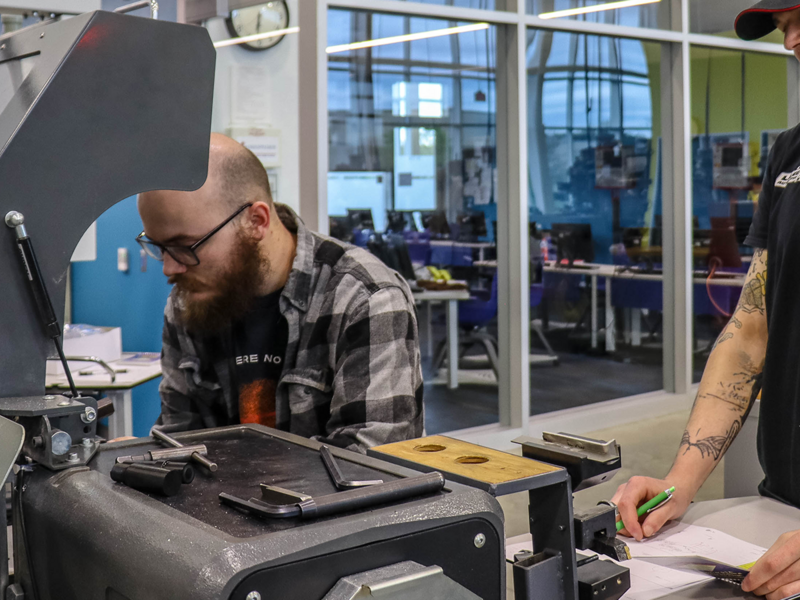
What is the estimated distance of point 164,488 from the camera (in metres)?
0.70

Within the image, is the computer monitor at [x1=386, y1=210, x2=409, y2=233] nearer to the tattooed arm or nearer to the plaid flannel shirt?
the plaid flannel shirt

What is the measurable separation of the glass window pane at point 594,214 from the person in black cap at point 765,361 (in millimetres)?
3684

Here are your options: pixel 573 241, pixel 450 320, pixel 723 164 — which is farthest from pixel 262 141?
pixel 723 164

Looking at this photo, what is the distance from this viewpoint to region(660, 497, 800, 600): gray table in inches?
47.5

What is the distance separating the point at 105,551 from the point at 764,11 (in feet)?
3.75

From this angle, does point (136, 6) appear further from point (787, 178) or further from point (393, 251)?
point (393, 251)

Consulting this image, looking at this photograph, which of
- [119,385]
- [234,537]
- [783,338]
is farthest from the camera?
[119,385]

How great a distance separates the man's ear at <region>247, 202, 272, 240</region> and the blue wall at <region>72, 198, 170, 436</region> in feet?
8.50

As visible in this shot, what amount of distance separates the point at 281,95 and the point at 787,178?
306 cm

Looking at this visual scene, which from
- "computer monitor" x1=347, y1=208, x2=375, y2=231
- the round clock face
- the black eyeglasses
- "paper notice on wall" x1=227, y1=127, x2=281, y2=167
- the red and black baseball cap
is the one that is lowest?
the black eyeglasses

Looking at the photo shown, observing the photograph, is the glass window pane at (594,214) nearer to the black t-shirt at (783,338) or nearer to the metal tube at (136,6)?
the black t-shirt at (783,338)

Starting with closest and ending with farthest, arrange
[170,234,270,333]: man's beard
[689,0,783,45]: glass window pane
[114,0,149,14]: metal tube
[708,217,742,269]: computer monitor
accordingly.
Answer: [114,0,149,14]: metal tube, [170,234,270,333]: man's beard, [689,0,783,45]: glass window pane, [708,217,742,269]: computer monitor

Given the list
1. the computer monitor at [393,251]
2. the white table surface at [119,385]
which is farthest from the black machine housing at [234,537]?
the computer monitor at [393,251]

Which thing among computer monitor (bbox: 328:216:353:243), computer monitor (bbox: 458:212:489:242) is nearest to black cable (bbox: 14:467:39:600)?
computer monitor (bbox: 328:216:353:243)
